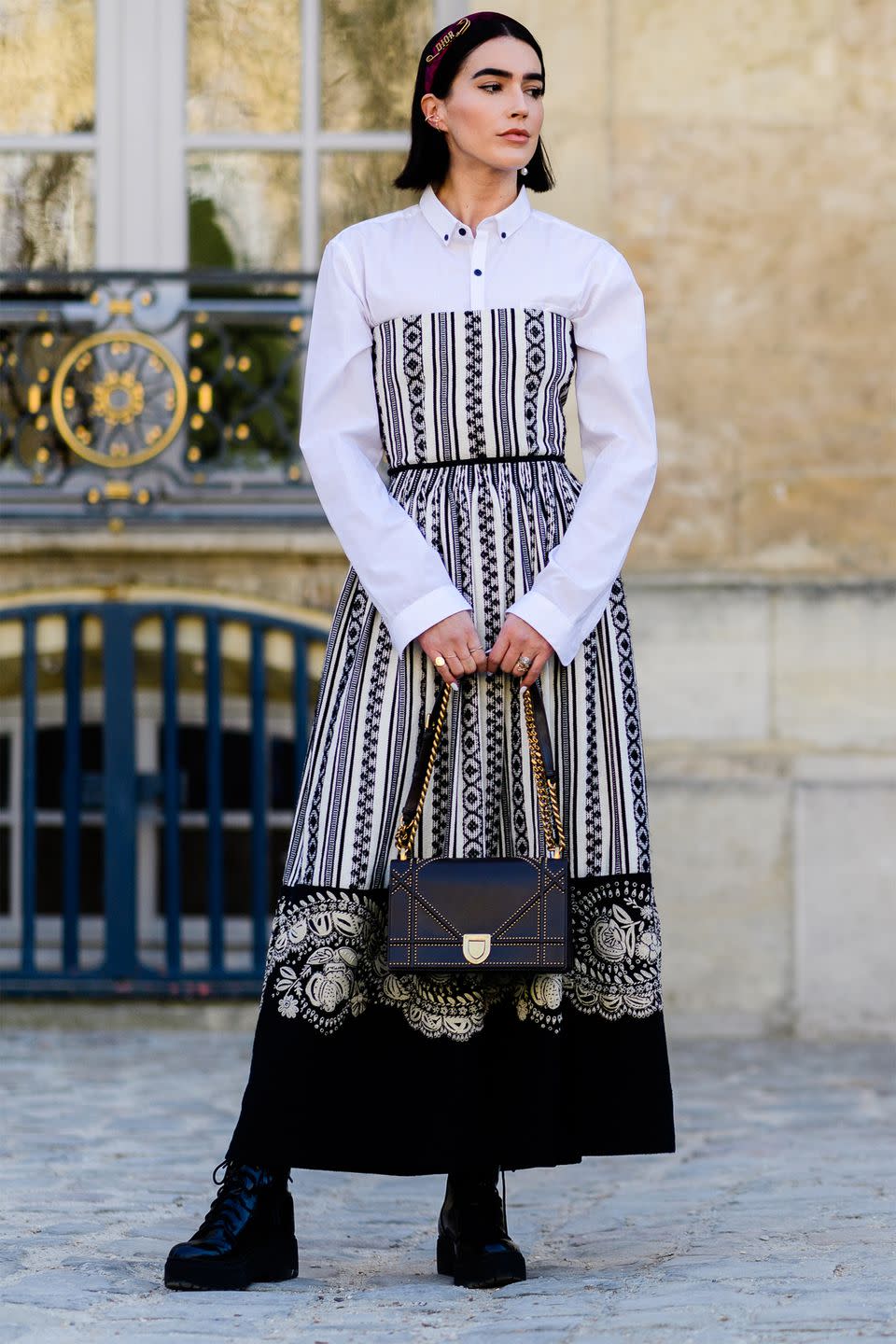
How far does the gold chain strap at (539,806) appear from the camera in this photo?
3.08 metres

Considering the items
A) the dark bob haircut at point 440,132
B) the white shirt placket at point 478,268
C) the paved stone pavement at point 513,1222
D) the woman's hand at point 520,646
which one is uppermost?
the dark bob haircut at point 440,132

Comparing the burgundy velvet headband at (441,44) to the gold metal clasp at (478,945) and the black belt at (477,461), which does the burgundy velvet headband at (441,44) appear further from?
the gold metal clasp at (478,945)

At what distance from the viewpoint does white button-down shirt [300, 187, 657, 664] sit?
124 inches

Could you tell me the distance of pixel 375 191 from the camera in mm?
6898

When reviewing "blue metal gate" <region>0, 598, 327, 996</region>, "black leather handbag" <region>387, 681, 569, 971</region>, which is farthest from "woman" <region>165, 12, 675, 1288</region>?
"blue metal gate" <region>0, 598, 327, 996</region>

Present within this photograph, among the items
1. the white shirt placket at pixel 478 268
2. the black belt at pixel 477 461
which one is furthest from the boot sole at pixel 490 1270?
the white shirt placket at pixel 478 268

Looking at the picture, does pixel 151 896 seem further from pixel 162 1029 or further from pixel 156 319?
pixel 156 319

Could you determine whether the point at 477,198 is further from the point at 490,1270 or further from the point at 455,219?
the point at 490,1270

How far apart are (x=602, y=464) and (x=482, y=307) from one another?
1.00 ft

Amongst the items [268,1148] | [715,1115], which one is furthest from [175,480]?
[268,1148]

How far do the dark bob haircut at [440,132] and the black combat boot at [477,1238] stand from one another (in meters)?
1.55

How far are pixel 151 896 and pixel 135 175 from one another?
237 cm

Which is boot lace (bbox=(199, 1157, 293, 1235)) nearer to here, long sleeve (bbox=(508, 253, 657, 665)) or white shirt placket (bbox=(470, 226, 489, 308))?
long sleeve (bbox=(508, 253, 657, 665))

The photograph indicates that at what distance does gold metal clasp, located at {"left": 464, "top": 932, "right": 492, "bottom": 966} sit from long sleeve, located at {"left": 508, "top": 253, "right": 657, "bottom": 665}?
0.43 meters
